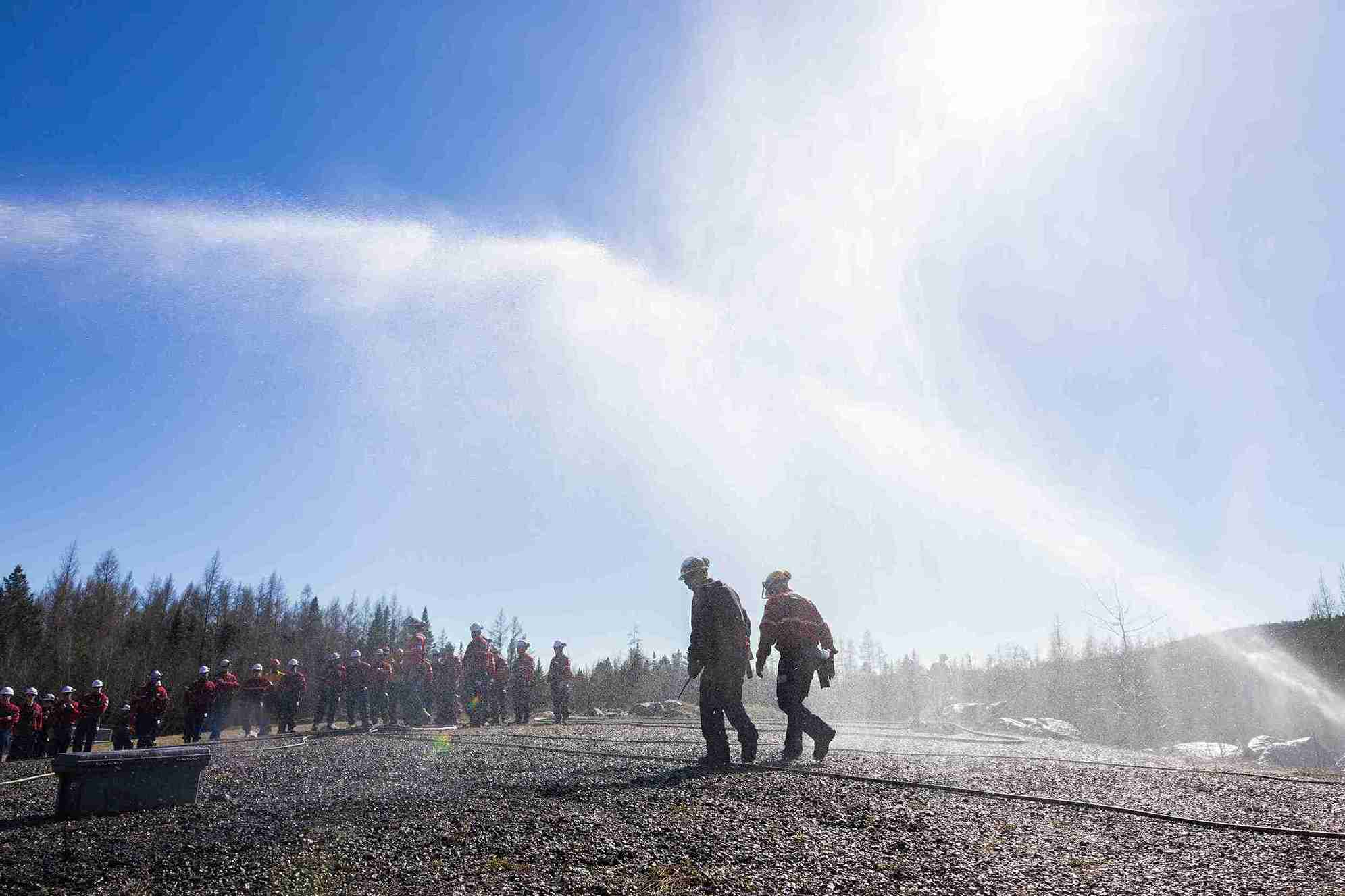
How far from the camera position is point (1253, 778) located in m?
8.05

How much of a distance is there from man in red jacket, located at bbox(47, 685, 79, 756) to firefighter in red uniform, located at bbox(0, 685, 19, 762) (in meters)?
1.47

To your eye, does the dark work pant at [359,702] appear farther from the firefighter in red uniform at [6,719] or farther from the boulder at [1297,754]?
the boulder at [1297,754]

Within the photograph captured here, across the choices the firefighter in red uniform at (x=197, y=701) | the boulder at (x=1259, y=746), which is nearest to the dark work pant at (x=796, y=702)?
the firefighter in red uniform at (x=197, y=701)

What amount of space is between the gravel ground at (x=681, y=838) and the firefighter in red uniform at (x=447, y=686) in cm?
1629

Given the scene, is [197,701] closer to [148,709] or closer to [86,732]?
[148,709]

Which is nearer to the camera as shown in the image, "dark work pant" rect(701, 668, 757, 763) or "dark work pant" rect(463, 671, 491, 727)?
"dark work pant" rect(701, 668, 757, 763)

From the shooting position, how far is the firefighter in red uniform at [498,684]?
23.5 metres

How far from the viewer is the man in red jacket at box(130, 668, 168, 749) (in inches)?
782

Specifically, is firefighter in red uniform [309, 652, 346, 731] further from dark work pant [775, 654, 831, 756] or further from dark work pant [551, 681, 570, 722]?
dark work pant [775, 654, 831, 756]

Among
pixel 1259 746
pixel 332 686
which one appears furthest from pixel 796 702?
pixel 1259 746

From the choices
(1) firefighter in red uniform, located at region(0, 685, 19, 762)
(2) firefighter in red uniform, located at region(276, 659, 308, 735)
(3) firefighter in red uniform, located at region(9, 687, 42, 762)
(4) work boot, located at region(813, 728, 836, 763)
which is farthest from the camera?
(2) firefighter in red uniform, located at region(276, 659, 308, 735)

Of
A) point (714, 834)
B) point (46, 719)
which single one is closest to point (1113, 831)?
point (714, 834)

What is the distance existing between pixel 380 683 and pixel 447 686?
2879 mm

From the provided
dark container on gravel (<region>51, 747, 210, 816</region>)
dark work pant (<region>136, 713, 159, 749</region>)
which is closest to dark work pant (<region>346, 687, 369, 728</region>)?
dark work pant (<region>136, 713, 159, 749</region>)
